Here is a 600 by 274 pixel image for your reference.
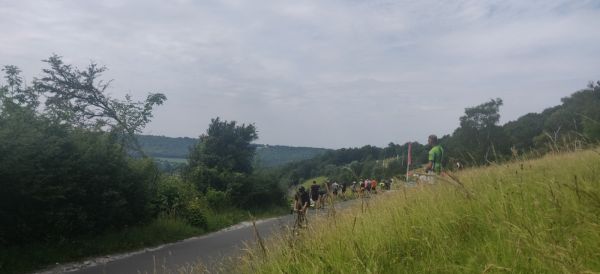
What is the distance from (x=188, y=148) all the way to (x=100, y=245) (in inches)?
584

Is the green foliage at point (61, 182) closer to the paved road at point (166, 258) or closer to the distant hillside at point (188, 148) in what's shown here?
the paved road at point (166, 258)

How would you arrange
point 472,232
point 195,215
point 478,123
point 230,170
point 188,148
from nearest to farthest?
point 472,232
point 195,215
point 230,170
point 188,148
point 478,123

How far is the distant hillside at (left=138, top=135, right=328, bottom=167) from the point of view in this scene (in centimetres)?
2641

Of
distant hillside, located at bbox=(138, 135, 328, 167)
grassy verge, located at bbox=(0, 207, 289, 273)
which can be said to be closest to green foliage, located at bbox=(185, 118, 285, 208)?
distant hillside, located at bbox=(138, 135, 328, 167)

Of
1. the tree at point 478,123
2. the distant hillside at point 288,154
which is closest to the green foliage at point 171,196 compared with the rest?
the distant hillside at point 288,154

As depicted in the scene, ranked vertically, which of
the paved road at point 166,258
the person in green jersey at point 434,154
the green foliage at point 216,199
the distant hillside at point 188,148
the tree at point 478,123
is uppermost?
the tree at point 478,123

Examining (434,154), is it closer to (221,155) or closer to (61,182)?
(61,182)

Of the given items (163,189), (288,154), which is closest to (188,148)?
(163,189)

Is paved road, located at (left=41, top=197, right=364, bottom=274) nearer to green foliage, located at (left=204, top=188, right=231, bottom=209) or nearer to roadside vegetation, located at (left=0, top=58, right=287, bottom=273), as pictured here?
roadside vegetation, located at (left=0, top=58, right=287, bottom=273)

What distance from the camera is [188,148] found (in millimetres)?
26609

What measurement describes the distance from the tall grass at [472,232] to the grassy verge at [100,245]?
24.9 feet

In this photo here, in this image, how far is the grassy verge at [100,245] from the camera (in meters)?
9.90

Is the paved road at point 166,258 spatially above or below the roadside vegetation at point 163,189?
below

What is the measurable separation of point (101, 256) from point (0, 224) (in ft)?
7.86
